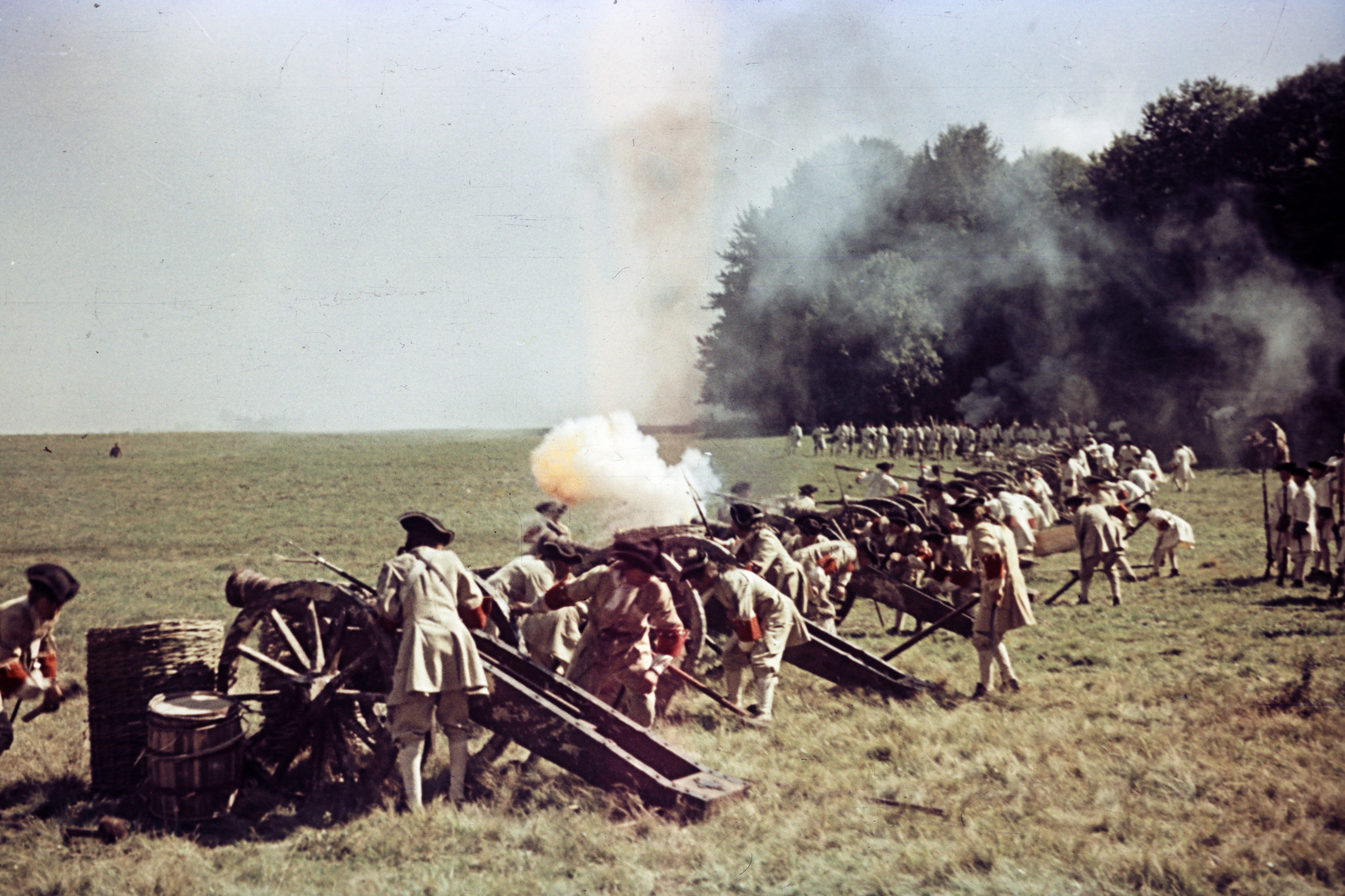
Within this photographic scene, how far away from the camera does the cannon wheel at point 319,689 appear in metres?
6.05

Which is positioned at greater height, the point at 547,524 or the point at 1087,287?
the point at 1087,287

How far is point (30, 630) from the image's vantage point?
5293mm

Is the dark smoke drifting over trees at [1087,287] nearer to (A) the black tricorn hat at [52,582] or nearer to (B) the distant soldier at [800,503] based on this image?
(B) the distant soldier at [800,503]

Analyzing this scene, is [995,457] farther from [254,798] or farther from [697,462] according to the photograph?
[254,798]

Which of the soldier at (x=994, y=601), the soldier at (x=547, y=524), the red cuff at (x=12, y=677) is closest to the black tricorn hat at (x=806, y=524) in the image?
the soldier at (x=994, y=601)

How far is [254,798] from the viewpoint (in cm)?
606

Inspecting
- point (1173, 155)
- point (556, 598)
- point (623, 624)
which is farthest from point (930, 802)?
point (1173, 155)

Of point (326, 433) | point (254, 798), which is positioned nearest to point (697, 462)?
point (254, 798)

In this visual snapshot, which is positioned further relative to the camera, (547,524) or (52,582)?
(547,524)

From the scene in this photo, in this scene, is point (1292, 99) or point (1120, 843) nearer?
point (1120, 843)

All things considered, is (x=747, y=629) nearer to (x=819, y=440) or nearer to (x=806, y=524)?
(x=806, y=524)

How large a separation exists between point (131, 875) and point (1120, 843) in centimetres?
495

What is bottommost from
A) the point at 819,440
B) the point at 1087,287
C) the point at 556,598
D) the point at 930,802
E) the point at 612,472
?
the point at 930,802

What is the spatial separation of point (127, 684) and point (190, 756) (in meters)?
0.80
